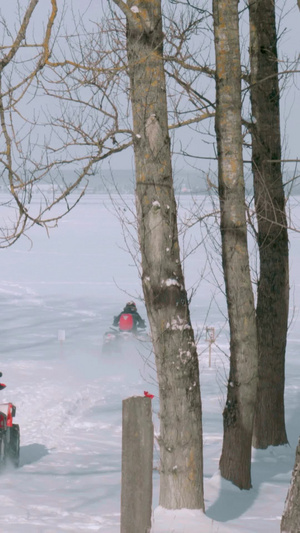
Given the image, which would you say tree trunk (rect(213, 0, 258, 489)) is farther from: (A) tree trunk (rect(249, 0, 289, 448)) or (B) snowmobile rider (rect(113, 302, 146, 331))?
(B) snowmobile rider (rect(113, 302, 146, 331))

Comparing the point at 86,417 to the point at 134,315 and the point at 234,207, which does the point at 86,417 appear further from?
the point at 234,207

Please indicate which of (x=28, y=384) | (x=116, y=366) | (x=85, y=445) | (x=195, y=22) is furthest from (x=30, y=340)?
(x=195, y=22)

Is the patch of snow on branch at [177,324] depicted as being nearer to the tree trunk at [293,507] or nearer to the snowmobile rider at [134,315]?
the tree trunk at [293,507]

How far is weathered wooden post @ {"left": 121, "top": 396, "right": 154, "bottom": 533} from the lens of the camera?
377 cm

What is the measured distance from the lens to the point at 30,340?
80.9ft

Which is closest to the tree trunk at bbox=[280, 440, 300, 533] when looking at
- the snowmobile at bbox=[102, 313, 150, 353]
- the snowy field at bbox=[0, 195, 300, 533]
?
the snowy field at bbox=[0, 195, 300, 533]

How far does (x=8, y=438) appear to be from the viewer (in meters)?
11.1

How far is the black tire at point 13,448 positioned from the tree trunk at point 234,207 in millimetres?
3636

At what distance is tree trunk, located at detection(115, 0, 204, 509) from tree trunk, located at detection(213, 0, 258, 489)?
82.6 inches

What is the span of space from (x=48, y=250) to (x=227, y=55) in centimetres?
5091

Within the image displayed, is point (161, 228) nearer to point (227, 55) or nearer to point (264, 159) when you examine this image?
point (227, 55)

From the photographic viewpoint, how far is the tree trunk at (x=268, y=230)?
1062cm

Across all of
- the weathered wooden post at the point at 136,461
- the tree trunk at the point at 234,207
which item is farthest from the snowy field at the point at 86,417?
the weathered wooden post at the point at 136,461

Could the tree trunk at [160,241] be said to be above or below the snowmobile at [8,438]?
above
